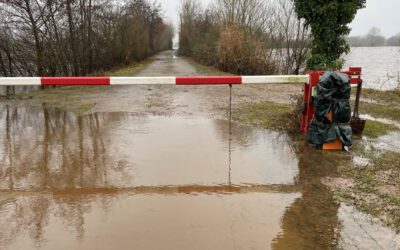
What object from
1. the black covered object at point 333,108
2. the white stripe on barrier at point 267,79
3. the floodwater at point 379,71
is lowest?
the floodwater at point 379,71

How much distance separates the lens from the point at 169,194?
13.9ft

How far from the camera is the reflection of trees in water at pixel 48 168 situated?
365cm

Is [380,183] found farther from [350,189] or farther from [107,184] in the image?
[107,184]

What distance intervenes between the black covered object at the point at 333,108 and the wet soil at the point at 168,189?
1.05ft

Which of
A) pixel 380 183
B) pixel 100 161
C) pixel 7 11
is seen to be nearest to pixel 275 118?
pixel 380 183

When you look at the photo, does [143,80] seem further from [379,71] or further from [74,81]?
[379,71]

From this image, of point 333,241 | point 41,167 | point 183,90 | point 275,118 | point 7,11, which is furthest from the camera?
point 7,11

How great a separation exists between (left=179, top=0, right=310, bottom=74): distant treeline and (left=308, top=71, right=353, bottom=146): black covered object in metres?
11.2

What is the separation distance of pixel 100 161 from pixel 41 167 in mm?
768

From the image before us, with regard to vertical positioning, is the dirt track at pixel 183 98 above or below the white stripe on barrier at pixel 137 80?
below

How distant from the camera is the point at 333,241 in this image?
3328 mm

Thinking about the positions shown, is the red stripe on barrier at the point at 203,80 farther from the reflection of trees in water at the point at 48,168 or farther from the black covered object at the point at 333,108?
the reflection of trees in water at the point at 48,168

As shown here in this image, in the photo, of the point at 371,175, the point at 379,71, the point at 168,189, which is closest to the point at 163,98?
the point at 168,189

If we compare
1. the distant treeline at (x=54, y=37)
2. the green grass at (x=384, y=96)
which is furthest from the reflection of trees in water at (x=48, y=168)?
the green grass at (x=384, y=96)
